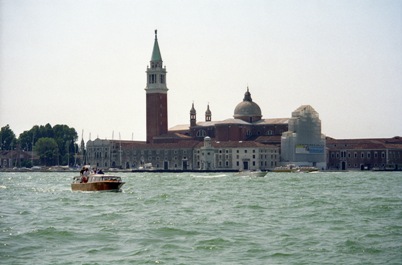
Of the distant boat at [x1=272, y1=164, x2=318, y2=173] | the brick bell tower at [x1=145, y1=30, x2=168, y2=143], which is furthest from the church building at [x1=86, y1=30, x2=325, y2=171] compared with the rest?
the distant boat at [x1=272, y1=164, x2=318, y2=173]

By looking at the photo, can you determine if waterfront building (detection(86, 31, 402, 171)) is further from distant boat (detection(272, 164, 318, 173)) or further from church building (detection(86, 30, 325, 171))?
distant boat (detection(272, 164, 318, 173))

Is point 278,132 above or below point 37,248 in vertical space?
above

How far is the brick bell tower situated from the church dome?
9.53m

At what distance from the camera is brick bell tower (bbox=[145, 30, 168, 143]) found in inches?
4550

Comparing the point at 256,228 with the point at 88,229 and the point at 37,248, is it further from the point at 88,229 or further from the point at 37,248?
the point at 37,248

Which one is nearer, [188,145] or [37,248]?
[37,248]

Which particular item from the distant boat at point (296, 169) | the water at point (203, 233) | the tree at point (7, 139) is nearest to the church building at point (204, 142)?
the distant boat at point (296, 169)

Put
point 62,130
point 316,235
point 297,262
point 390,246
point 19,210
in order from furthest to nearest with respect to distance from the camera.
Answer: point 62,130 < point 19,210 < point 316,235 < point 390,246 < point 297,262

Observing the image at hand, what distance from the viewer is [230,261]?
1820 cm

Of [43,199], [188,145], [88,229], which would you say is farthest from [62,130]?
[88,229]

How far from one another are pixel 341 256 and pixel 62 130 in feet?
370

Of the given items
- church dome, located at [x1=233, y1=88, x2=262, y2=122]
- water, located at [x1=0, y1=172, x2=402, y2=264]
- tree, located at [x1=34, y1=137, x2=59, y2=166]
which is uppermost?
church dome, located at [x1=233, y1=88, x2=262, y2=122]

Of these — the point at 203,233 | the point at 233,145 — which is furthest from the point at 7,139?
the point at 203,233

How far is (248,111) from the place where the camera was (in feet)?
391
